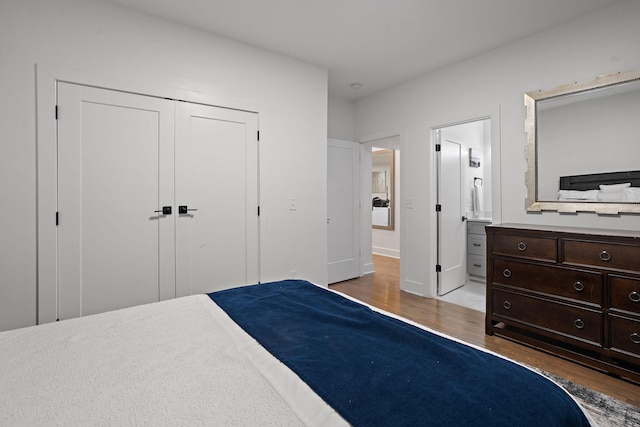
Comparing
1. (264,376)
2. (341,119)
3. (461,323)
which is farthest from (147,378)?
(341,119)

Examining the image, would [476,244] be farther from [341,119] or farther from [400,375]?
[400,375]

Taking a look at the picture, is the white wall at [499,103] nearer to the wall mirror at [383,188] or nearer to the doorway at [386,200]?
the doorway at [386,200]

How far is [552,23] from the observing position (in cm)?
276

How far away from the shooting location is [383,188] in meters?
6.96

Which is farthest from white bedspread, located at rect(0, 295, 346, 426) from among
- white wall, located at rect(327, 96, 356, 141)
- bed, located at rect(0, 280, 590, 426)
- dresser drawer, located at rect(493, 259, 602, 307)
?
white wall, located at rect(327, 96, 356, 141)

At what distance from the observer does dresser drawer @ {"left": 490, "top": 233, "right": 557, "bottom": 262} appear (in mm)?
2443

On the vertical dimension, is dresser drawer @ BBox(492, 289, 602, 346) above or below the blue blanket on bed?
below

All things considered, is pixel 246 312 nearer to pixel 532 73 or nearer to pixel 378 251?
pixel 532 73

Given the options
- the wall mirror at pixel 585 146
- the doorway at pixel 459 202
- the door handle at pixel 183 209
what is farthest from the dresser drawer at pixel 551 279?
the door handle at pixel 183 209

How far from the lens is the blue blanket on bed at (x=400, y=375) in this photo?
2.53 ft

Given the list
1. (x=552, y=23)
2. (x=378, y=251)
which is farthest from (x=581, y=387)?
(x=378, y=251)

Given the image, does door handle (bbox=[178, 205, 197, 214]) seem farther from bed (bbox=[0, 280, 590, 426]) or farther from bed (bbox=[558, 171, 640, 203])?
bed (bbox=[558, 171, 640, 203])

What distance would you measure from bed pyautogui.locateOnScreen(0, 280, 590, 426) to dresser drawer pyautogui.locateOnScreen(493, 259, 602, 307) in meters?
1.79

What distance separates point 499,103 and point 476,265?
2.35m
